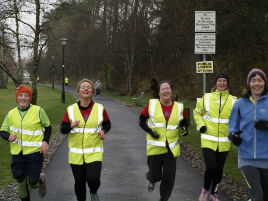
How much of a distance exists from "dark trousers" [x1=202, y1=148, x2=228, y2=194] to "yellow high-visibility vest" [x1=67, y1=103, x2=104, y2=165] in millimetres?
1551

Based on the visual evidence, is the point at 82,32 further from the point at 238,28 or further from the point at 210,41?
the point at 210,41

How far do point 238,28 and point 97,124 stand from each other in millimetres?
14206

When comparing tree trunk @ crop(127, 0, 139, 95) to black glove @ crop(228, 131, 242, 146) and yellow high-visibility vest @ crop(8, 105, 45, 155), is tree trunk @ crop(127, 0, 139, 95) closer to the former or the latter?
yellow high-visibility vest @ crop(8, 105, 45, 155)

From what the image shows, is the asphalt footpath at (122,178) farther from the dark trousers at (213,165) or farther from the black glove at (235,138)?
the black glove at (235,138)

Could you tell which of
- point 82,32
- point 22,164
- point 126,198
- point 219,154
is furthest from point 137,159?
point 82,32

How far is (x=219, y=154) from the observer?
5234 millimetres

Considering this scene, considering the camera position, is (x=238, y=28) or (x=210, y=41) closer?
(x=210, y=41)

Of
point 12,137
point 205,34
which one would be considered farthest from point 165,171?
point 205,34

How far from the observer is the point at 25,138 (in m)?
4.79

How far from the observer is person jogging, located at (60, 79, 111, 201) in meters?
4.62

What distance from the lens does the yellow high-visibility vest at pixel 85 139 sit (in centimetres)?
464

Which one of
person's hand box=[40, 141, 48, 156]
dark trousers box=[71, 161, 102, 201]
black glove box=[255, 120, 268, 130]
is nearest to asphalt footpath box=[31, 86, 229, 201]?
dark trousers box=[71, 161, 102, 201]

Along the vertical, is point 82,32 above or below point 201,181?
above

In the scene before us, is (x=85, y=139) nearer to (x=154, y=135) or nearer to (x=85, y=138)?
(x=85, y=138)
